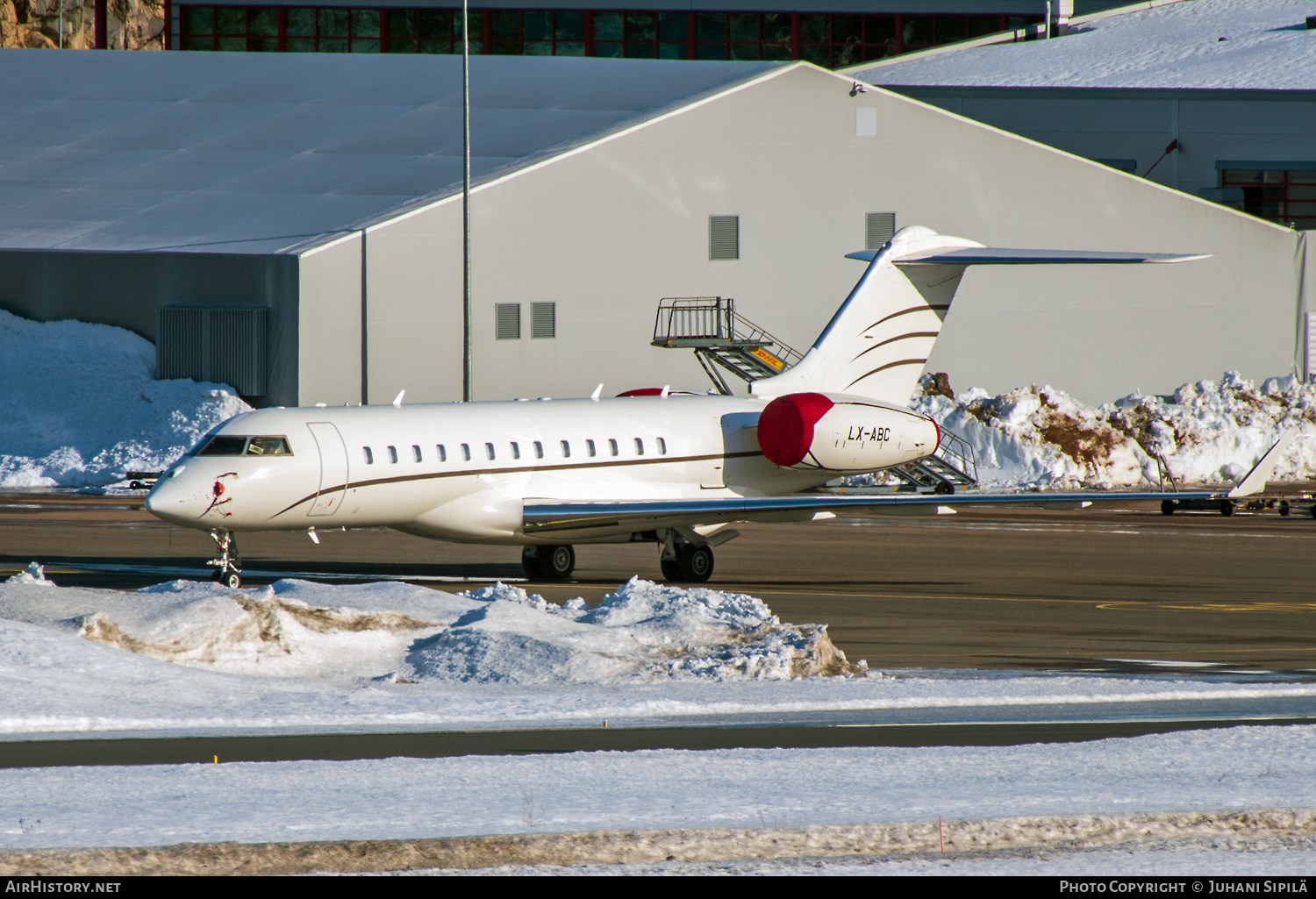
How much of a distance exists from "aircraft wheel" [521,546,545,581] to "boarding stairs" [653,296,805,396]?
19.0m

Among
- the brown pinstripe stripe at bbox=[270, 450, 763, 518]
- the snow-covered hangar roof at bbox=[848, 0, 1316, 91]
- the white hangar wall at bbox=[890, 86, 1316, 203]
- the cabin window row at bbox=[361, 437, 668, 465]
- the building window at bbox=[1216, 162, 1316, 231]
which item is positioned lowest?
the brown pinstripe stripe at bbox=[270, 450, 763, 518]

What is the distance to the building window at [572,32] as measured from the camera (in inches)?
3073

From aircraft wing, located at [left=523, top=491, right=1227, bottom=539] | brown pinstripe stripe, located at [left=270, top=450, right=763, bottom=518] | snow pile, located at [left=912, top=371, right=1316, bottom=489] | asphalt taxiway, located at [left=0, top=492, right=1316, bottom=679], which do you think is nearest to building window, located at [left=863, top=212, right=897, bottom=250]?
snow pile, located at [left=912, top=371, right=1316, bottom=489]

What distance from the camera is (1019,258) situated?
3094cm

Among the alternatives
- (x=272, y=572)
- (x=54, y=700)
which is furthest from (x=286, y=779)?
(x=272, y=572)

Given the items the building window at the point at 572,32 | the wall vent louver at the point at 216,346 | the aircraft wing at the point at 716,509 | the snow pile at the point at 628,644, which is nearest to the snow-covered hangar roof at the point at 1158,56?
the building window at the point at 572,32

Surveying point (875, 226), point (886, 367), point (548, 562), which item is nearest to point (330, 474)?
point (548, 562)

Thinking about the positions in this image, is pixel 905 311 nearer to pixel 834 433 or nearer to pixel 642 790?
pixel 834 433

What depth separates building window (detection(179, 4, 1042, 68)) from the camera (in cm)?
7806

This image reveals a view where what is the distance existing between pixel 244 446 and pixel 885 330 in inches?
490

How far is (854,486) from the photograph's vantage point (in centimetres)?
4538

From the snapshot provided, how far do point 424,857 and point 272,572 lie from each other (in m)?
19.6

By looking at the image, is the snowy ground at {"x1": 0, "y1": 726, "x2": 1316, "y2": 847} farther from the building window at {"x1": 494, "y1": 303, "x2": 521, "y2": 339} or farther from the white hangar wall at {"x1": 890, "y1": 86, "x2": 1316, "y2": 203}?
the white hangar wall at {"x1": 890, "y1": 86, "x2": 1316, "y2": 203}

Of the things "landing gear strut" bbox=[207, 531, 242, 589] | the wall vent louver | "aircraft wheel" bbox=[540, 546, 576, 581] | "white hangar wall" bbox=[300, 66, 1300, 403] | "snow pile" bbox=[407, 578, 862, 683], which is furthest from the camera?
"white hangar wall" bbox=[300, 66, 1300, 403]
